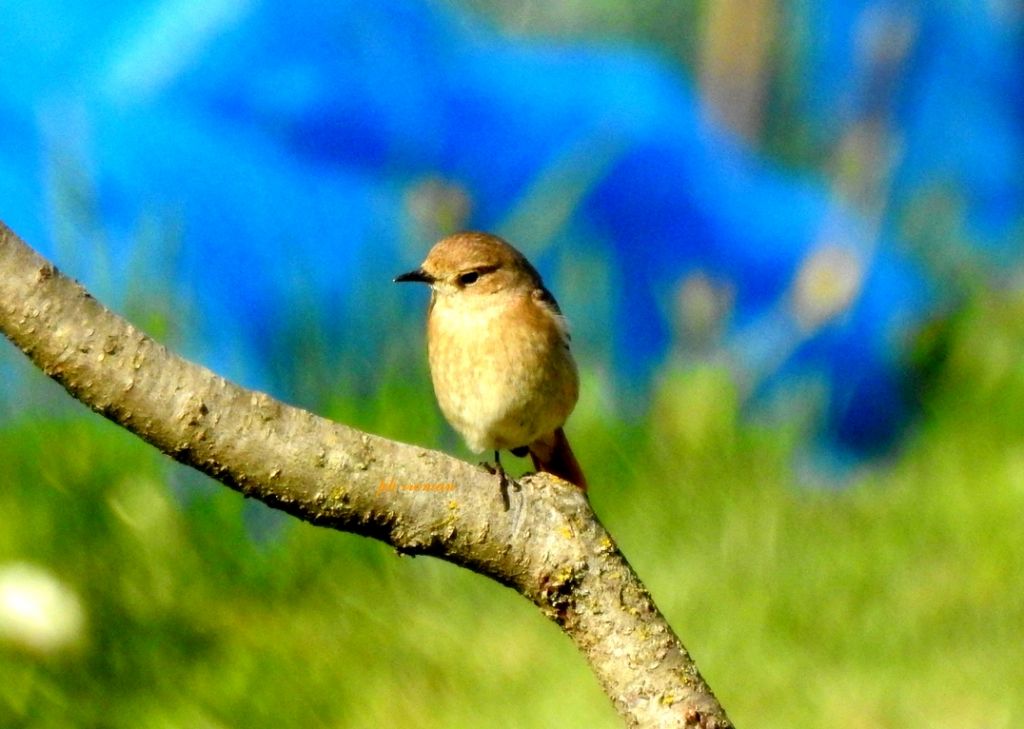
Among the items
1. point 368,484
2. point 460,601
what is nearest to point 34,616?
point 460,601

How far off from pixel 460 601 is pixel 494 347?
1.59 meters

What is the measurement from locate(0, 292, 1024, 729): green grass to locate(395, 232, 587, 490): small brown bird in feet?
3.64

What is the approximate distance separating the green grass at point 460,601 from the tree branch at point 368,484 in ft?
7.01

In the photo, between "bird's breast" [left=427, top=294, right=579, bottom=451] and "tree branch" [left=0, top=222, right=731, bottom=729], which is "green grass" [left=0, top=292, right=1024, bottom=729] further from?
"tree branch" [left=0, top=222, right=731, bottom=729]

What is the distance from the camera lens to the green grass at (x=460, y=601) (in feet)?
A: 13.4

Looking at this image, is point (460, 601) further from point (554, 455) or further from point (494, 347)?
point (494, 347)

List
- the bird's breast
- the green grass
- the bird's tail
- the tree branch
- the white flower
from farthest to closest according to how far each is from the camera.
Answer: the green grass
the white flower
the bird's tail
the bird's breast
the tree branch

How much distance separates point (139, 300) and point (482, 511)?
309cm

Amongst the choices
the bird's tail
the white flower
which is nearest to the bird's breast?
the bird's tail

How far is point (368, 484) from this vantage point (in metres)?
1.65

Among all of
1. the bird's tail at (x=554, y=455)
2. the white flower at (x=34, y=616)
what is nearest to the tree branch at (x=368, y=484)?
the bird's tail at (x=554, y=455)

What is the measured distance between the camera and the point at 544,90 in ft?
17.4

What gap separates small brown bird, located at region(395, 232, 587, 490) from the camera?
321 cm

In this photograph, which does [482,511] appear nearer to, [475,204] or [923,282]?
[475,204]
